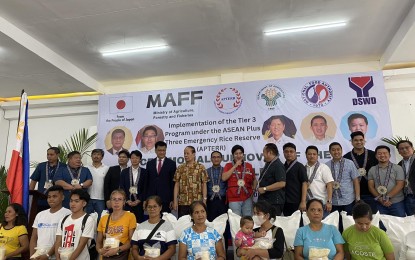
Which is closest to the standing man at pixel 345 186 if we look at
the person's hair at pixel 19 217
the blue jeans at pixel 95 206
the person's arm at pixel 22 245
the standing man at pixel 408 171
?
the standing man at pixel 408 171

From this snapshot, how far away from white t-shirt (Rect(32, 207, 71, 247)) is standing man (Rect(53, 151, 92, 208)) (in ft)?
2.59

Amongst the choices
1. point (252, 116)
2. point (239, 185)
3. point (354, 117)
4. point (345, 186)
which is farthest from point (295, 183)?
point (354, 117)

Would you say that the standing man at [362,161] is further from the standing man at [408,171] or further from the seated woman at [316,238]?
the seated woman at [316,238]

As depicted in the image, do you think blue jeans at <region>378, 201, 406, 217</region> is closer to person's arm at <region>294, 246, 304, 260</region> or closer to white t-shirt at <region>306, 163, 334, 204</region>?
white t-shirt at <region>306, 163, 334, 204</region>

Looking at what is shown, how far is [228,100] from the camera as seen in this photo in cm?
596

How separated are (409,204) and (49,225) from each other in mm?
4246

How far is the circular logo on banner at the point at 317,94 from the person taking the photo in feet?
18.5

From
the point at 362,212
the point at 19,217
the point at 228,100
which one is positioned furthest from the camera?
the point at 228,100

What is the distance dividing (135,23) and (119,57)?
121 centimetres

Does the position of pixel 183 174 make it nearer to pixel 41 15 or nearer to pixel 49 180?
pixel 49 180

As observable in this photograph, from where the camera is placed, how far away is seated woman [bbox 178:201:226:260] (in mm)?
3092

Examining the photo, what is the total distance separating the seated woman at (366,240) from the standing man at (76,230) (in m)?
2.59

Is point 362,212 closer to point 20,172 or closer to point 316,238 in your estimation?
point 316,238

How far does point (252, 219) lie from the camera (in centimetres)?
302
